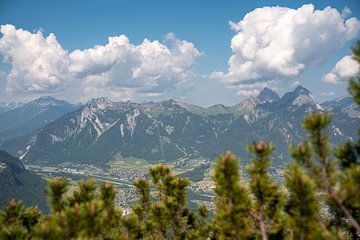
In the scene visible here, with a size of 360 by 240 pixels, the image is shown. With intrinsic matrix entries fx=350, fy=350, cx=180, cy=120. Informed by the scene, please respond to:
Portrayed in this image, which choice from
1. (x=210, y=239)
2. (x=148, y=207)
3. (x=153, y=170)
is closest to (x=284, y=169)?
(x=153, y=170)

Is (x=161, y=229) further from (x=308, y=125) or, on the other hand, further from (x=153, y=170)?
(x=308, y=125)

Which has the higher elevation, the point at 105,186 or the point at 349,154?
the point at 349,154

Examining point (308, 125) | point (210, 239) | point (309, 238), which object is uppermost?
point (308, 125)

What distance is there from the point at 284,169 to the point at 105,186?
933 centimetres

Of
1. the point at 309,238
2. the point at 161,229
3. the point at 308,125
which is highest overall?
the point at 308,125

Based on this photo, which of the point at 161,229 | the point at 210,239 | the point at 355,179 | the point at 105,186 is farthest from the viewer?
the point at 210,239

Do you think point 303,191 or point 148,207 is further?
point 148,207

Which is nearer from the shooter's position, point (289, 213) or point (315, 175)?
point (315, 175)

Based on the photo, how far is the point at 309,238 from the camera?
13.6 meters

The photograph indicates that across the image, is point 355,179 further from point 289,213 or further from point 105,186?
point 105,186

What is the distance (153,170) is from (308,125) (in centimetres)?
1109

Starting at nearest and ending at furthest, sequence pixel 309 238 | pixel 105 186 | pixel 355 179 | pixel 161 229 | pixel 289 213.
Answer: pixel 355 179, pixel 309 238, pixel 289 213, pixel 105 186, pixel 161 229

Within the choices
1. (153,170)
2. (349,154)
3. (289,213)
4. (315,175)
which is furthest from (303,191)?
(153,170)

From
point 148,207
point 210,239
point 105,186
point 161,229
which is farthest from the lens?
point 210,239
